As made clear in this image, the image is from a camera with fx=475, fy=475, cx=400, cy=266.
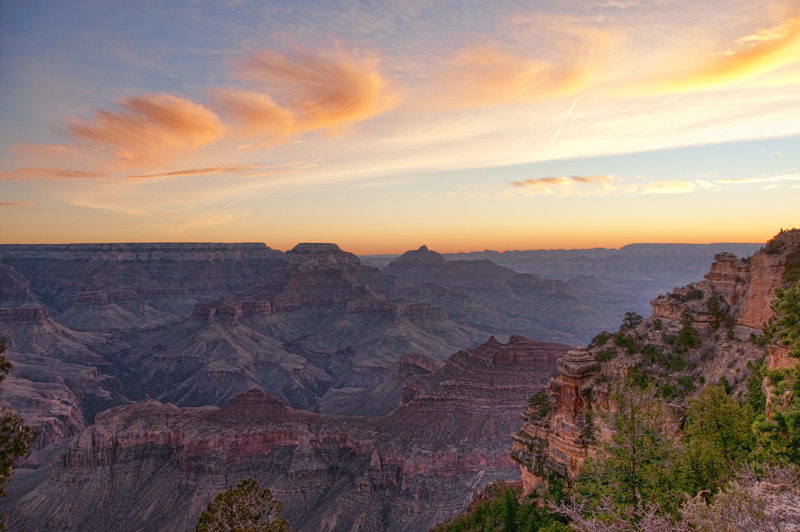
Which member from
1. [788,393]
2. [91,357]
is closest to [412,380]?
[788,393]

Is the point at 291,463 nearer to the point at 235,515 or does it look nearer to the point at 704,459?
the point at 235,515

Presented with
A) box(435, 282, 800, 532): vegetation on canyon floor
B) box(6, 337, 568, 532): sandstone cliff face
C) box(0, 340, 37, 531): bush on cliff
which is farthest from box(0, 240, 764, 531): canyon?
box(0, 340, 37, 531): bush on cliff

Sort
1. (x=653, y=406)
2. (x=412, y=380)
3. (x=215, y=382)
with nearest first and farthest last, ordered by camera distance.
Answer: (x=653, y=406)
(x=412, y=380)
(x=215, y=382)

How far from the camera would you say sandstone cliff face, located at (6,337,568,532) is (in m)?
48.6

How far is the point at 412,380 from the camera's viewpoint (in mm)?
72500

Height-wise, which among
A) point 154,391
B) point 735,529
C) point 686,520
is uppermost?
point 735,529

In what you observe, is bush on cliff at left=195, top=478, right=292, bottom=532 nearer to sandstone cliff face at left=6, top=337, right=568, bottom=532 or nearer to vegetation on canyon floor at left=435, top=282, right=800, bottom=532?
vegetation on canyon floor at left=435, top=282, right=800, bottom=532

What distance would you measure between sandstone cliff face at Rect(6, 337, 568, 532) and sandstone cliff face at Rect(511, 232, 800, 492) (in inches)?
1072

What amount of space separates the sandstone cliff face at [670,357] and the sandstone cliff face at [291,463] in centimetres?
2722

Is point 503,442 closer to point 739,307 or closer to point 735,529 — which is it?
point 739,307

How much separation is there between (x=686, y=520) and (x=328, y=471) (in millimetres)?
47890

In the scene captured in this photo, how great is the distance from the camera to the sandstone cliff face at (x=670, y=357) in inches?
826

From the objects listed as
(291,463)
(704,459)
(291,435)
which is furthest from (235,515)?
(291,435)

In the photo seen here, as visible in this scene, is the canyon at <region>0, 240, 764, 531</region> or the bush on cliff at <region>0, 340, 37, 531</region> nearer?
the bush on cliff at <region>0, 340, 37, 531</region>
